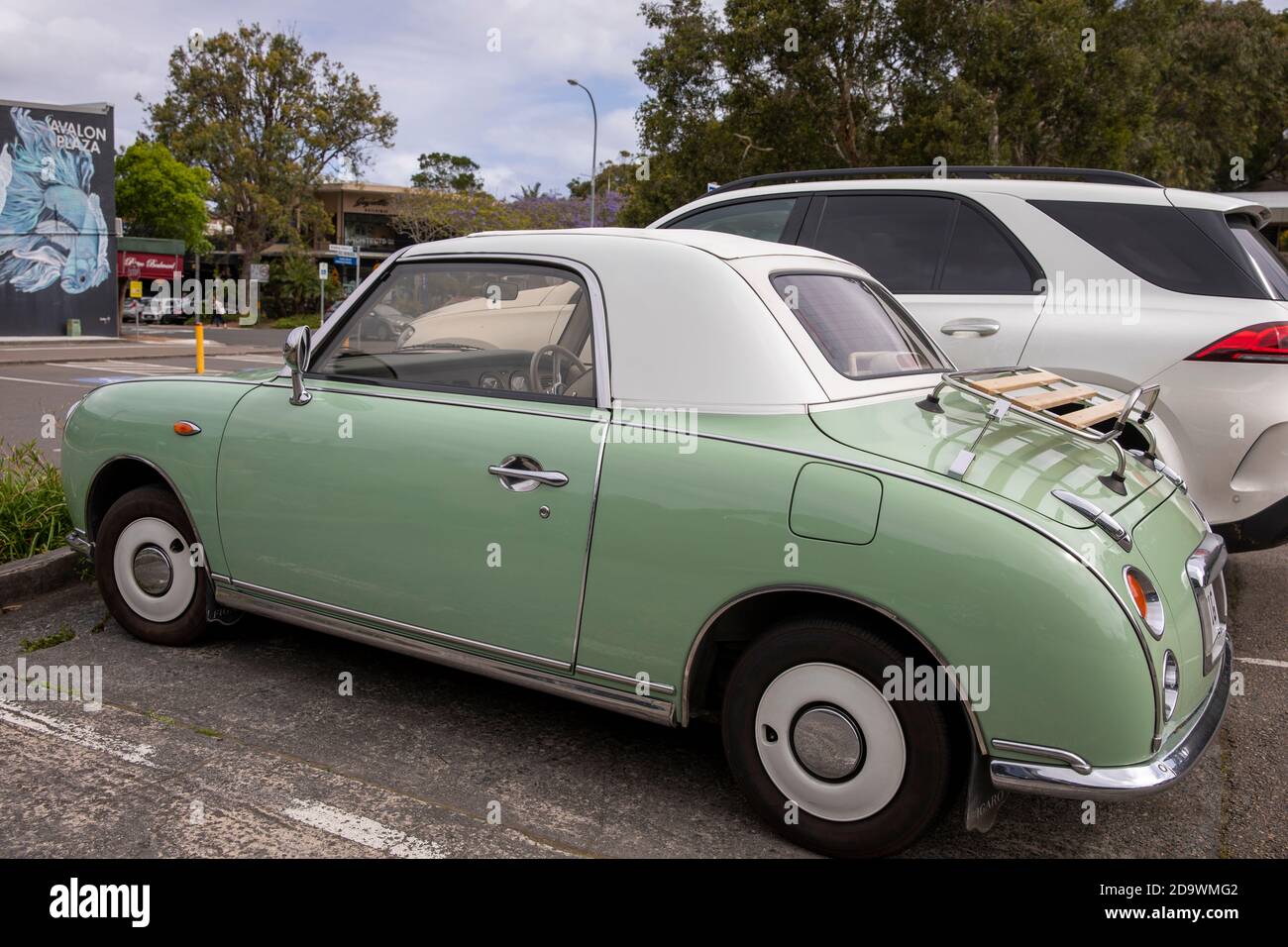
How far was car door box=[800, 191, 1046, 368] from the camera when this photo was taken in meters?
5.02

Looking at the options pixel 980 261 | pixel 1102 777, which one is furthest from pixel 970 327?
pixel 1102 777

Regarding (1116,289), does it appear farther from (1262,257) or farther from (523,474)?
(523,474)

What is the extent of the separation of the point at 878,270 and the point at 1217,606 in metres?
2.81

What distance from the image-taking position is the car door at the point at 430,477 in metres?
3.15

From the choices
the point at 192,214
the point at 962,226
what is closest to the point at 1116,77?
the point at 962,226

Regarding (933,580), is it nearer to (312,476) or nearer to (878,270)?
(312,476)

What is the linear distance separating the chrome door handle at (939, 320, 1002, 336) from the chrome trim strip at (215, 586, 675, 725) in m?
2.82

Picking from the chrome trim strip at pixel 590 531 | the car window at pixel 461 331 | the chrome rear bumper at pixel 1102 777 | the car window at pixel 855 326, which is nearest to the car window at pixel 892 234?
the car window at pixel 855 326

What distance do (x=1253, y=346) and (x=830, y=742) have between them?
2.84m

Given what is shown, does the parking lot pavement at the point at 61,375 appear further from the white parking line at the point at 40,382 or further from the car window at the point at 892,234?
the car window at the point at 892,234

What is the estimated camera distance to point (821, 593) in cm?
270

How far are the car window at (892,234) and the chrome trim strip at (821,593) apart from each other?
2988 mm

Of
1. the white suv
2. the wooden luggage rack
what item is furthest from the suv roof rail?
the wooden luggage rack

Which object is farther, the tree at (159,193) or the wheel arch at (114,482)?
the tree at (159,193)
